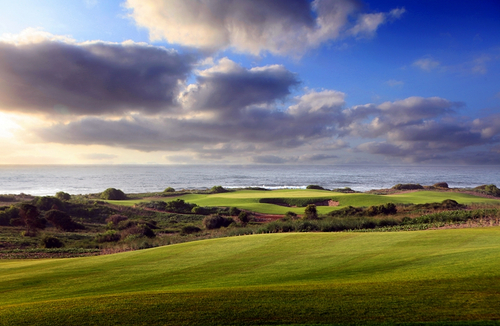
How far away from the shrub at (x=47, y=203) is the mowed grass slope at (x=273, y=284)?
30928 millimetres

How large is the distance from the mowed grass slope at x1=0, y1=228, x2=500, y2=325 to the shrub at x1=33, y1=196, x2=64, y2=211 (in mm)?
30928

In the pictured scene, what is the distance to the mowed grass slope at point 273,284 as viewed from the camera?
5.06 metres

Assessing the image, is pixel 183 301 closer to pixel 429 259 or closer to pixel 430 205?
pixel 429 259

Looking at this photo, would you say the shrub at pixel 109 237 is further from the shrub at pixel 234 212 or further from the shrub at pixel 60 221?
the shrub at pixel 234 212

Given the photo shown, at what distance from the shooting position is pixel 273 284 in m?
7.10

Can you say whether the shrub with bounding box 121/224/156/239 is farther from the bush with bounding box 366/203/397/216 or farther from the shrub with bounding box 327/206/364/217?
the bush with bounding box 366/203/397/216

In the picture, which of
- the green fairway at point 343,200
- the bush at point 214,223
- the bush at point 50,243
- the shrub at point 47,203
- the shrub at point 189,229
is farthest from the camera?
the green fairway at point 343,200

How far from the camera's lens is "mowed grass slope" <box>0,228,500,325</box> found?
506 cm

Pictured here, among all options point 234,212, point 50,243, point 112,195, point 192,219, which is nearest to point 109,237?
point 50,243

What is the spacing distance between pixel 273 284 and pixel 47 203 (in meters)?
40.7

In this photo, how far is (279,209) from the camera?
4106 centimetres


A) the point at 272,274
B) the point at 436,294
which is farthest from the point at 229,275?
the point at 436,294

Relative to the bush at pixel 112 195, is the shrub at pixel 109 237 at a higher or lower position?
lower

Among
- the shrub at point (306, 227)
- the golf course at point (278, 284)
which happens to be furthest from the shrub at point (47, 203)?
the shrub at point (306, 227)
